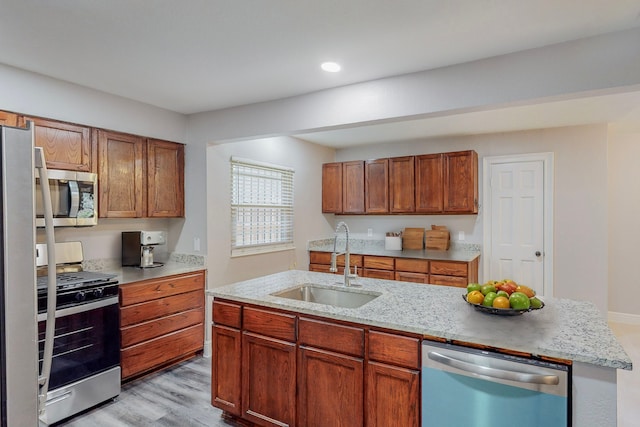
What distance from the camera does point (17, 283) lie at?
1.13m

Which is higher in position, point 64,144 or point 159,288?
point 64,144

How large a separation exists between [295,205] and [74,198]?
2645mm

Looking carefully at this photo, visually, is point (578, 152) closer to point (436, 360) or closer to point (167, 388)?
point (436, 360)

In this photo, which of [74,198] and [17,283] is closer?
[17,283]

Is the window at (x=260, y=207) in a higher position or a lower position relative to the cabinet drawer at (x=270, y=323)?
higher

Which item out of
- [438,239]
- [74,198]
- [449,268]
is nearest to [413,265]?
[449,268]

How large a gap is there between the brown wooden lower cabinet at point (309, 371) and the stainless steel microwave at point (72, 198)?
1.41m

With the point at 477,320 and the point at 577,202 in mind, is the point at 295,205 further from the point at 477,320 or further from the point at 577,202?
the point at 577,202

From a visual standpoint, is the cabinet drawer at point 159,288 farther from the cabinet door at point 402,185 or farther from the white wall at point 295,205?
the cabinet door at point 402,185

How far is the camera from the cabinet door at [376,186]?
505cm

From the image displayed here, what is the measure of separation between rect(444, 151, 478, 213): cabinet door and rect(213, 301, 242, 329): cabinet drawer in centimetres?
323

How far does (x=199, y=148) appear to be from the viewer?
3740 mm

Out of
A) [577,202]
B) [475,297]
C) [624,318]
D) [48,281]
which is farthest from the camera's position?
[624,318]

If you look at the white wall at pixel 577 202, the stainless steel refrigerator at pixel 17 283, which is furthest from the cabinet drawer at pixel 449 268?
the stainless steel refrigerator at pixel 17 283
